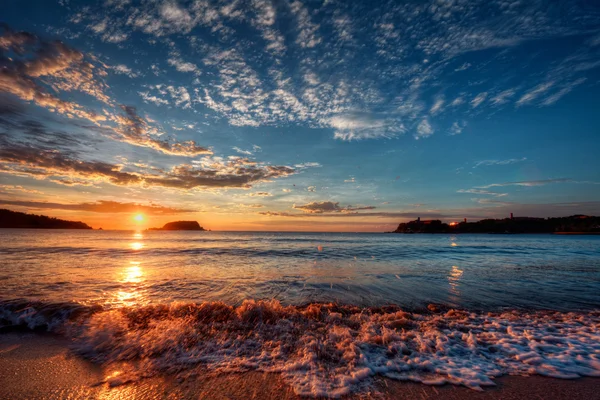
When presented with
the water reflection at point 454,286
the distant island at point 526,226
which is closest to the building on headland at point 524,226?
the distant island at point 526,226

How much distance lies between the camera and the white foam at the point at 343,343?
4.26m

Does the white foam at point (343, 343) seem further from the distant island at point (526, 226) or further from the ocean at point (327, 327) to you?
the distant island at point (526, 226)

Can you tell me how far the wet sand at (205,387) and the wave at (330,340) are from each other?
0.22 m

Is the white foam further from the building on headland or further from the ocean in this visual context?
the building on headland

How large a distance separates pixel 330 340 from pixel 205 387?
→ 9.06 feet

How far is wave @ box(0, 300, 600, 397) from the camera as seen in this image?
4.28 m

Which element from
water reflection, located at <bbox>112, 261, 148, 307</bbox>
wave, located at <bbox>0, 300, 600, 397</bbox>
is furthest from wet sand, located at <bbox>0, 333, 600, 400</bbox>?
water reflection, located at <bbox>112, 261, 148, 307</bbox>

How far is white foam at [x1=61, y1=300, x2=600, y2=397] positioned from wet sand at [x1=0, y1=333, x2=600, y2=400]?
0.22 metres

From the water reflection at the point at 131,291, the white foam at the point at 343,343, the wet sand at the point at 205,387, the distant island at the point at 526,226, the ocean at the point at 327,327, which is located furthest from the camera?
the distant island at the point at 526,226

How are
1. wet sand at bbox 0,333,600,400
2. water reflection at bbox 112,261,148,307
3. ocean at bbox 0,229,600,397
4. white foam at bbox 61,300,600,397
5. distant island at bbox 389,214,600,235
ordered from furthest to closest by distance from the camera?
distant island at bbox 389,214,600,235 < water reflection at bbox 112,261,148,307 < ocean at bbox 0,229,600,397 < white foam at bbox 61,300,600,397 < wet sand at bbox 0,333,600,400

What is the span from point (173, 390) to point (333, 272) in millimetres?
13120

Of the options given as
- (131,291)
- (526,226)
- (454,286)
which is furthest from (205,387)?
(526,226)

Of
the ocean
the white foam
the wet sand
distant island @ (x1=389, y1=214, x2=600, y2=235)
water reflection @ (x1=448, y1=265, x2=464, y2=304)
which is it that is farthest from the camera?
distant island @ (x1=389, y1=214, x2=600, y2=235)

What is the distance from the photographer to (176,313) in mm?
7102
